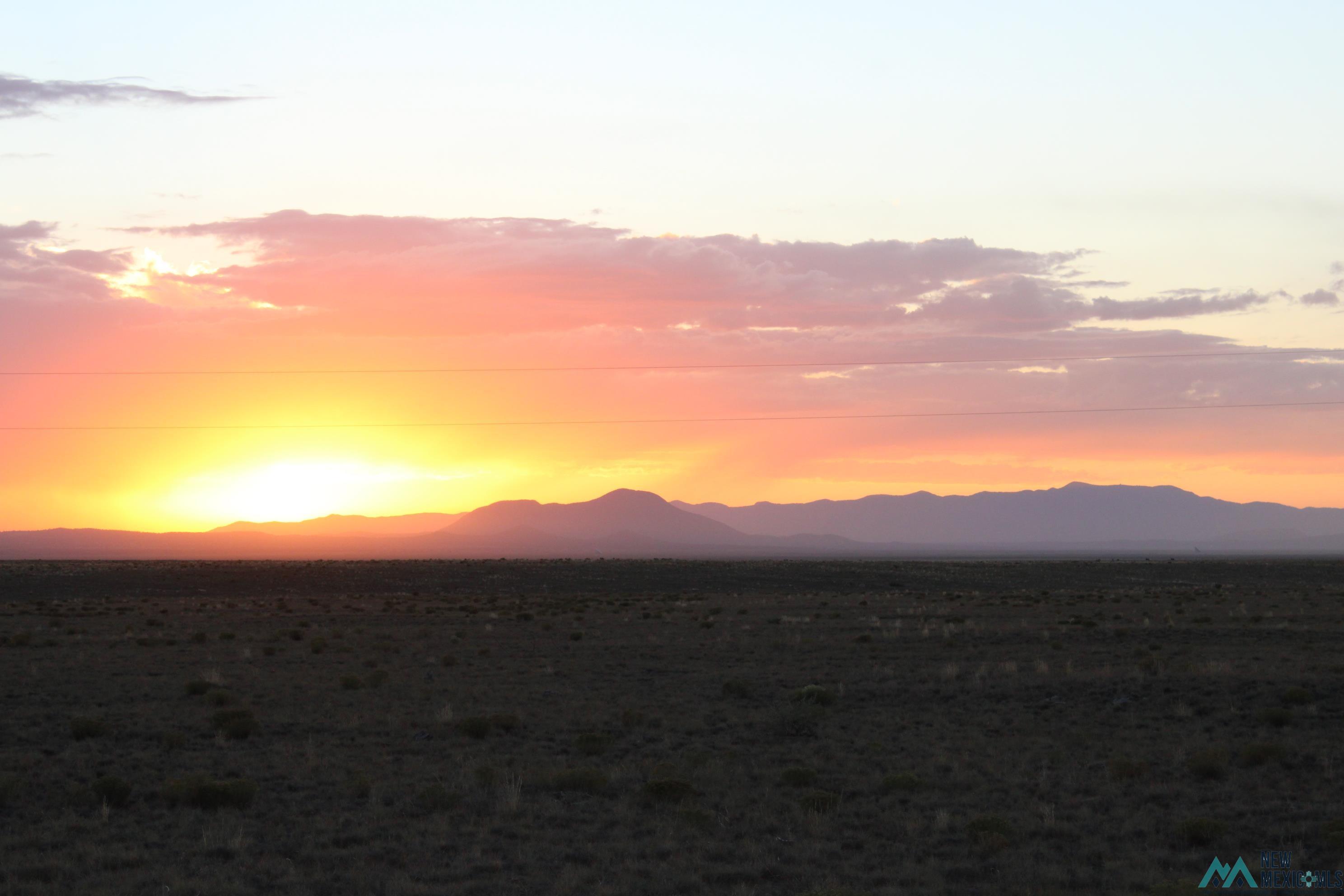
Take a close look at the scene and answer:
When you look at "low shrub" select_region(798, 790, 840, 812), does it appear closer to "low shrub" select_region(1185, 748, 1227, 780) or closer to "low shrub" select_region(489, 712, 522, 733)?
"low shrub" select_region(1185, 748, 1227, 780)

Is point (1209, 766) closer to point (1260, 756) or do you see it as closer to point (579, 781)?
point (1260, 756)

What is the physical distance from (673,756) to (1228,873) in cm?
851

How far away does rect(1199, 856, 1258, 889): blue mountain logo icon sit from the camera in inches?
433

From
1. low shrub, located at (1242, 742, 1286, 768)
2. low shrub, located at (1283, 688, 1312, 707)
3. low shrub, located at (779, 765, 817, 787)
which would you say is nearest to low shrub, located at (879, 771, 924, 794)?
low shrub, located at (779, 765, 817, 787)

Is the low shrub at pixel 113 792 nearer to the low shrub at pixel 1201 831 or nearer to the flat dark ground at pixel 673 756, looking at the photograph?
the flat dark ground at pixel 673 756

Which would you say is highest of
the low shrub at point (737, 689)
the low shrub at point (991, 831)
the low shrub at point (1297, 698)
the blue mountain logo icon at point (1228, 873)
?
the low shrub at point (1297, 698)

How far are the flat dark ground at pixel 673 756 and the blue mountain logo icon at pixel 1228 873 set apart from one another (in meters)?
0.30

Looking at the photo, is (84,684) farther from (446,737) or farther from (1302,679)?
(1302,679)

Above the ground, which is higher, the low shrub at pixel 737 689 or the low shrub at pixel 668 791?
the low shrub at pixel 668 791

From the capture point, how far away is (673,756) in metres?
17.4

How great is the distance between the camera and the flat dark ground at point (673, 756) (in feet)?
38.8

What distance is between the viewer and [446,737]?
19078 millimetres

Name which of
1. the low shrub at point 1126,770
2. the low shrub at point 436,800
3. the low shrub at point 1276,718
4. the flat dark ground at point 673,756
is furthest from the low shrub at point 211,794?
the low shrub at point 1276,718

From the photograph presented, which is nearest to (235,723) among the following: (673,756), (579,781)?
(579,781)
